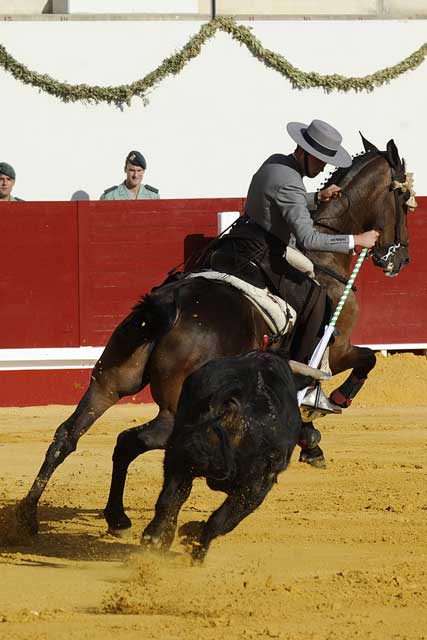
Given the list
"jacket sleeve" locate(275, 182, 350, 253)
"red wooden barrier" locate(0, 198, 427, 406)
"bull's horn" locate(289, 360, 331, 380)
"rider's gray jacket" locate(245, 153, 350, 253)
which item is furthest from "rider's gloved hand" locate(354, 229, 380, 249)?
"red wooden barrier" locate(0, 198, 427, 406)

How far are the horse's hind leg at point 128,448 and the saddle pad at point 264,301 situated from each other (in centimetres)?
71

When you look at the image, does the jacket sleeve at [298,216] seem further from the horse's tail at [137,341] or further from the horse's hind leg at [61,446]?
the horse's hind leg at [61,446]

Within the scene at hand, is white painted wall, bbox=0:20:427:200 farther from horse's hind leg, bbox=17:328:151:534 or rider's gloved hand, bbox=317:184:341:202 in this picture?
horse's hind leg, bbox=17:328:151:534

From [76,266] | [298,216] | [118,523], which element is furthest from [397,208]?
[76,266]

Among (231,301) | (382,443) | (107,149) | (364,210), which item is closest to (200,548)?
(231,301)

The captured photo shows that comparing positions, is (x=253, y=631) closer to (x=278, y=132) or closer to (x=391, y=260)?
(x=391, y=260)

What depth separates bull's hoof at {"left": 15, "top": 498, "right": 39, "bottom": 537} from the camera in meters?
5.71

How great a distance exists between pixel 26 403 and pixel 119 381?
4.76 m

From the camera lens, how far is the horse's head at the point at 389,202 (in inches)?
275

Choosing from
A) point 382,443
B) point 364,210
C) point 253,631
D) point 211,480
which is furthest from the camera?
point 382,443

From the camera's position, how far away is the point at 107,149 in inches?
539

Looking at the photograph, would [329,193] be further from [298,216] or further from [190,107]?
[190,107]

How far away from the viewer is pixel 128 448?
5.63m

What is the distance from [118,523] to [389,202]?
7.73 feet
